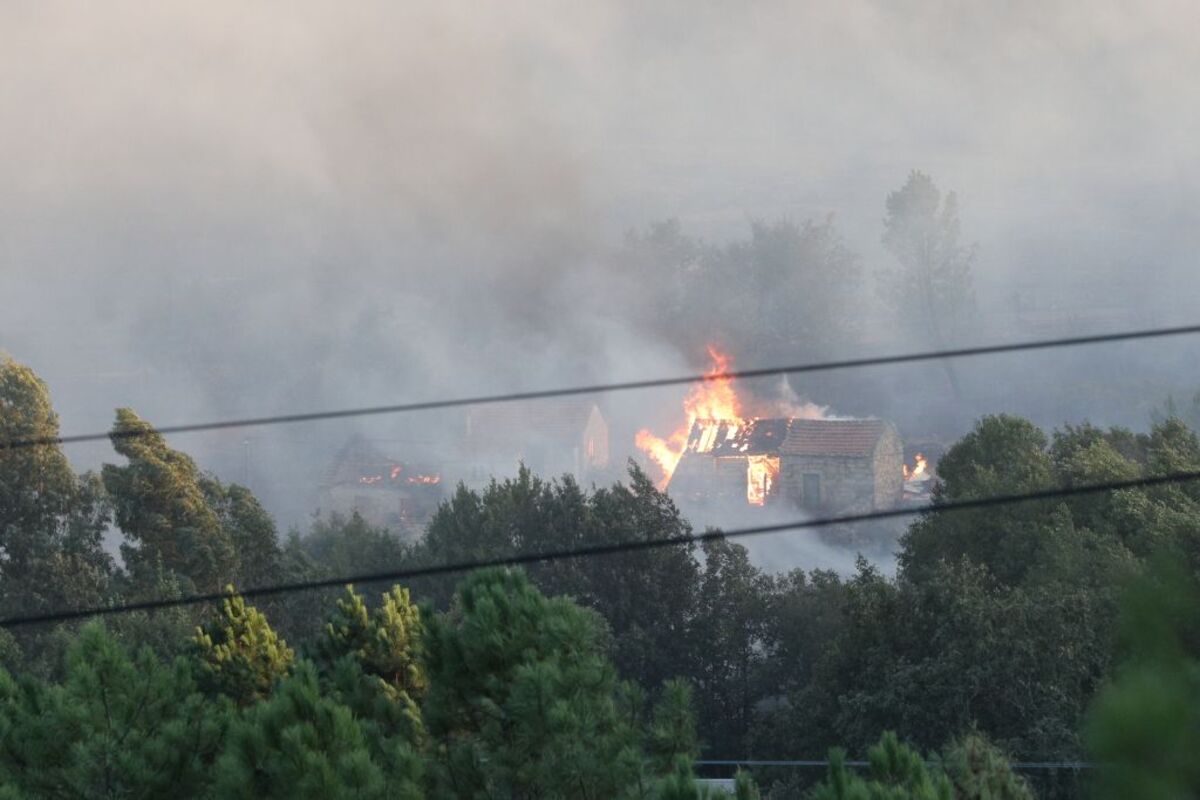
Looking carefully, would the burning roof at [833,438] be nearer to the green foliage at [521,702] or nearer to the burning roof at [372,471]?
the burning roof at [372,471]

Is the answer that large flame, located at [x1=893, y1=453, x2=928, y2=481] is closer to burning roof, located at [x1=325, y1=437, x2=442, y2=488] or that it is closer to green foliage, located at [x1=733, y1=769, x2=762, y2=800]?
burning roof, located at [x1=325, y1=437, x2=442, y2=488]

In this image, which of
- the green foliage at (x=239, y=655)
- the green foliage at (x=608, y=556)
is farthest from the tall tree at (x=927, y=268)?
the green foliage at (x=239, y=655)

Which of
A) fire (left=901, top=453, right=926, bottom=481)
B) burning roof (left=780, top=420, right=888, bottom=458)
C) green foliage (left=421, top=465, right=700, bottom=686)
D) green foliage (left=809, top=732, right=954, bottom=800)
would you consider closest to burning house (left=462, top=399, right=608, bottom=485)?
burning roof (left=780, top=420, right=888, bottom=458)

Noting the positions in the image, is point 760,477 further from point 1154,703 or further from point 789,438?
point 1154,703

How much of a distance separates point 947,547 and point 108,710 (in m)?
17.9

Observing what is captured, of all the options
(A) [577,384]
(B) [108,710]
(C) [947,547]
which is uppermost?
(A) [577,384]

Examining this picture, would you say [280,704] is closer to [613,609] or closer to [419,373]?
[613,609]

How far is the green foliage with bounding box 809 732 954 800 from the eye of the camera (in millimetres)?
4203

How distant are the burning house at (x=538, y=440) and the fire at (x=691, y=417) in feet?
6.56

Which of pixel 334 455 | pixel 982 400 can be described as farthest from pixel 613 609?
pixel 982 400

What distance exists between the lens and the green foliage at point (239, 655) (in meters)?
12.4

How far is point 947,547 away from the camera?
23828 mm

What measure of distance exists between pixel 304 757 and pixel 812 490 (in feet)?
122

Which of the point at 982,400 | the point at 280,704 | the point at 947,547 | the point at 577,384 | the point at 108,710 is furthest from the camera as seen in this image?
the point at 577,384
